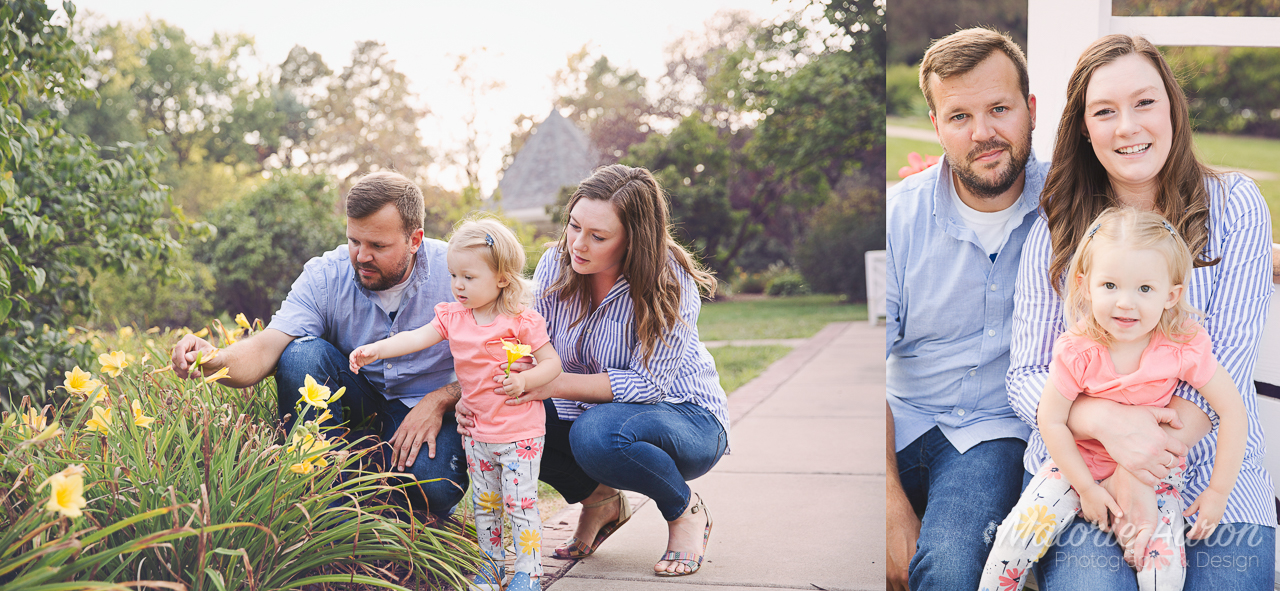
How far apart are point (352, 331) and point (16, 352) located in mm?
1599

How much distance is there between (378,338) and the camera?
2.46 m

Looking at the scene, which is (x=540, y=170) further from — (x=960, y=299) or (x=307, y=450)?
(x=307, y=450)

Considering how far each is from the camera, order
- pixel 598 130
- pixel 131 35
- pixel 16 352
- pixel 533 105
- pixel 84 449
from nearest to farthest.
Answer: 1. pixel 84 449
2. pixel 16 352
3. pixel 131 35
4. pixel 533 105
5. pixel 598 130

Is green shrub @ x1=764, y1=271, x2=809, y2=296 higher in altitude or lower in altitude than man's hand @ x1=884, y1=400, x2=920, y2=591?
lower

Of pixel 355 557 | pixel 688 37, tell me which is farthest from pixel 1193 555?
pixel 688 37

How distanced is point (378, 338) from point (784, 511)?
1509mm

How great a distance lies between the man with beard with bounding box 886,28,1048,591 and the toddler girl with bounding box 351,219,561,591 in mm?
863

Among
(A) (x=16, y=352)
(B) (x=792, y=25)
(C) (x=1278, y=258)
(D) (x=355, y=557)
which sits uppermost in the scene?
(B) (x=792, y=25)

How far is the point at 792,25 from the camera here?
47.2 ft

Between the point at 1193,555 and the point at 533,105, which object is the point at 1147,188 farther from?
the point at 533,105

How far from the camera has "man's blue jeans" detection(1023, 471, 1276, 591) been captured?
157cm

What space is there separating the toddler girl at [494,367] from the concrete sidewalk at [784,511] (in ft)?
0.94

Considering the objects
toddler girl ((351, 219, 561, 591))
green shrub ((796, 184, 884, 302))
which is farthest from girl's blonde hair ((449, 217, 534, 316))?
green shrub ((796, 184, 884, 302))

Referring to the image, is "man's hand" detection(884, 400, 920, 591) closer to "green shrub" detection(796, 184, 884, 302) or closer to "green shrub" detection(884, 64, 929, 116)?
"green shrub" detection(884, 64, 929, 116)
